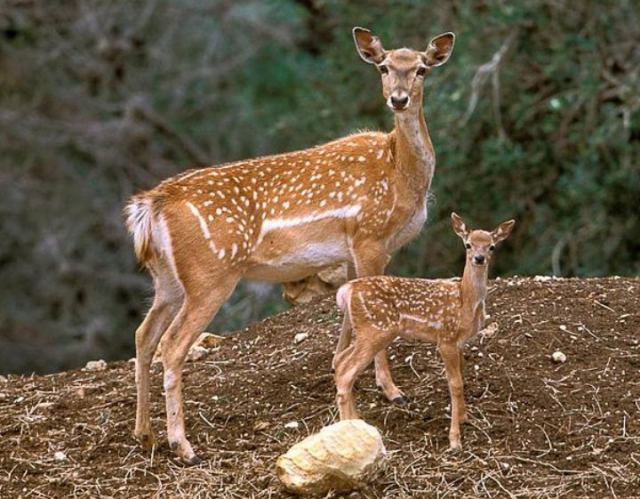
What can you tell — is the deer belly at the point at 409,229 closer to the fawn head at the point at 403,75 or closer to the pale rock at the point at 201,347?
the fawn head at the point at 403,75

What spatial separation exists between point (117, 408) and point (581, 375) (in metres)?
2.71

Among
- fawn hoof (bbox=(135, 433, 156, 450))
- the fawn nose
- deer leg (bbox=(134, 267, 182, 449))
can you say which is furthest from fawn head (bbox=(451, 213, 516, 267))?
fawn hoof (bbox=(135, 433, 156, 450))

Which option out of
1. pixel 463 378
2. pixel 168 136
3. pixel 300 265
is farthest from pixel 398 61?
pixel 168 136

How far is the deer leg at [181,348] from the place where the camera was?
27.4 feet

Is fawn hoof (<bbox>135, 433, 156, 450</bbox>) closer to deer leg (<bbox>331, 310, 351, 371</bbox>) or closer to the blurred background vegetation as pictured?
deer leg (<bbox>331, 310, 351, 371</bbox>)

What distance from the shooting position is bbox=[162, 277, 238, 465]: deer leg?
27.4 ft

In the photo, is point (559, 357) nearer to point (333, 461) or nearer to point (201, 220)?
point (333, 461)

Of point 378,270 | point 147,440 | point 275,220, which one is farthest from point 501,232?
point 147,440

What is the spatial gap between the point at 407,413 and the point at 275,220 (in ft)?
4.35

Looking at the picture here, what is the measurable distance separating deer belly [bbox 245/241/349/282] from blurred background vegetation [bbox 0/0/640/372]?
170 inches

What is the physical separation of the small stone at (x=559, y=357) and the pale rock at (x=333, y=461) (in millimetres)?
1793

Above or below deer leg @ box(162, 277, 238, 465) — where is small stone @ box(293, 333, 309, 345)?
below

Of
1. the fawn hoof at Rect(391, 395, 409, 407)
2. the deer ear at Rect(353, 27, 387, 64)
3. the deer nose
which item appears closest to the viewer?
the deer nose

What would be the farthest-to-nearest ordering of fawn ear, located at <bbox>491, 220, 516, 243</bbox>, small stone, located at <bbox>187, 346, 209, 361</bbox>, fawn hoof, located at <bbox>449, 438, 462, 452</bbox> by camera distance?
small stone, located at <bbox>187, 346, 209, 361</bbox> → fawn ear, located at <bbox>491, 220, 516, 243</bbox> → fawn hoof, located at <bbox>449, 438, 462, 452</bbox>
